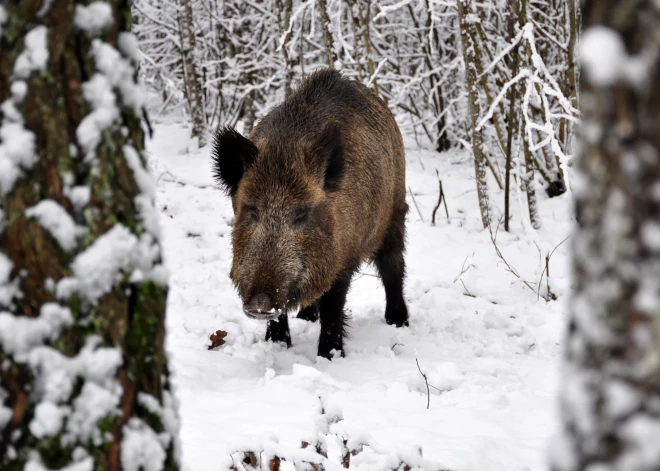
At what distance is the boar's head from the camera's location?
3.93 meters

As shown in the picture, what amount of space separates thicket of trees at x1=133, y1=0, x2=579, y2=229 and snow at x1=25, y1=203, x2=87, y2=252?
4426 mm

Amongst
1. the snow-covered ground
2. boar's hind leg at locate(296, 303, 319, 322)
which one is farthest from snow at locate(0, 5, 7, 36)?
boar's hind leg at locate(296, 303, 319, 322)

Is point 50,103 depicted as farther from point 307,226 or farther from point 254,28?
point 254,28

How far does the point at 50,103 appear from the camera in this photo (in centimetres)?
129

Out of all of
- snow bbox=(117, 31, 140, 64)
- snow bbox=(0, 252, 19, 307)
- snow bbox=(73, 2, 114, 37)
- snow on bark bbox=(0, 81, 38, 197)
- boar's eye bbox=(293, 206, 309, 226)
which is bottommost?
boar's eye bbox=(293, 206, 309, 226)

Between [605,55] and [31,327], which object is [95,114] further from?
[605,55]

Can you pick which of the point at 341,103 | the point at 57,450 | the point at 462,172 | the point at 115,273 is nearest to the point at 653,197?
the point at 115,273

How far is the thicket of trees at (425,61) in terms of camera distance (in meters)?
6.89

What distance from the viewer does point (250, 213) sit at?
4.16 metres

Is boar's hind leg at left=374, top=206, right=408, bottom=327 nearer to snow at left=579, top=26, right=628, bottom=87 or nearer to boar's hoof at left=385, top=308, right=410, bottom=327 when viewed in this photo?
boar's hoof at left=385, top=308, right=410, bottom=327

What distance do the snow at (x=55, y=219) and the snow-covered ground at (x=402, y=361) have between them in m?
1.33

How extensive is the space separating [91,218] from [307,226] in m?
2.85

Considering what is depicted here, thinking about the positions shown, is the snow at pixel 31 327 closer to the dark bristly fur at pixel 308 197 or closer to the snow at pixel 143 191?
the snow at pixel 143 191

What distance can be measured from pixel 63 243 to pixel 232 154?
301 cm
